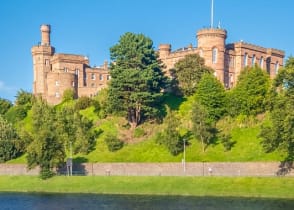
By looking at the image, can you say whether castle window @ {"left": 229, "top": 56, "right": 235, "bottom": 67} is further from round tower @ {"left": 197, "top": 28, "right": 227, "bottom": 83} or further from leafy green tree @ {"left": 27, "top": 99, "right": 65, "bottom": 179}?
leafy green tree @ {"left": 27, "top": 99, "right": 65, "bottom": 179}

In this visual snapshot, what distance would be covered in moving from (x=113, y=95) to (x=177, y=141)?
1460 centimetres

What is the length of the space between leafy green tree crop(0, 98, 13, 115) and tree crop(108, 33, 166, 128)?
30793 mm

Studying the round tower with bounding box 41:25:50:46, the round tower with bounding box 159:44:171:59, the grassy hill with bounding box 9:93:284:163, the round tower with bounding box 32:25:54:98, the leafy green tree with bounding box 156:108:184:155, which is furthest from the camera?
the round tower with bounding box 41:25:50:46

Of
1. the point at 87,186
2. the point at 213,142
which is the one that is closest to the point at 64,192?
the point at 87,186

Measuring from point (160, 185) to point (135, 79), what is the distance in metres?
22.8

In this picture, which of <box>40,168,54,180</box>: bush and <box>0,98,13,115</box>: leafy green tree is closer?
<box>40,168,54,180</box>: bush

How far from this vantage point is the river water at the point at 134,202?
43109 millimetres

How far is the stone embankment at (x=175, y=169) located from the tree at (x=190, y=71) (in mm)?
25854

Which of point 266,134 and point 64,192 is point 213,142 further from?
point 64,192

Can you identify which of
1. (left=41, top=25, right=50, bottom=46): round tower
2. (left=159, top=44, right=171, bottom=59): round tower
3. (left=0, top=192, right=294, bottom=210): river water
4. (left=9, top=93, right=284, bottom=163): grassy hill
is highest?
(left=41, top=25, right=50, bottom=46): round tower

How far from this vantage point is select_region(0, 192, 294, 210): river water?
4311cm

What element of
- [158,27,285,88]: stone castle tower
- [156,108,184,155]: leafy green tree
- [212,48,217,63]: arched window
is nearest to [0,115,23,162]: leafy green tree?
[156,108,184,155]: leafy green tree

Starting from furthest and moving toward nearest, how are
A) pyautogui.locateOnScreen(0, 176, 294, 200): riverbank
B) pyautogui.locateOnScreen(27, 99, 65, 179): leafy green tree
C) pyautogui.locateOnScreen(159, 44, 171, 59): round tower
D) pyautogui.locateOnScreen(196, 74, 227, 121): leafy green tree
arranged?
pyautogui.locateOnScreen(159, 44, 171, 59): round tower < pyautogui.locateOnScreen(196, 74, 227, 121): leafy green tree < pyautogui.locateOnScreen(27, 99, 65, 179): leafy green tree < pyautogui.locateOnScreen(0, 176, 294, 200): riverbank

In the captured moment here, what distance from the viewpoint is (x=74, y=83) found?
101 meters
